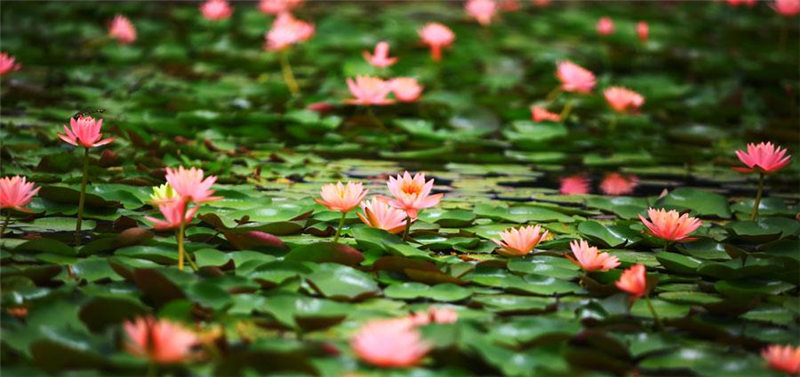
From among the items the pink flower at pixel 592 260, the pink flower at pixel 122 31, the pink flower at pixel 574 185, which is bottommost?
the pink flower at pixel 592 260

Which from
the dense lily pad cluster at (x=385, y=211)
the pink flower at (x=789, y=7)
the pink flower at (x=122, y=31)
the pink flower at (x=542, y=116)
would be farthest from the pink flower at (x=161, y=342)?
the pink flower at (x=789, y=7)

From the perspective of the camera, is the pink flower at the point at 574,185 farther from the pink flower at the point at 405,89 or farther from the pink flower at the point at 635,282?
the pink flower at the point at 635,282

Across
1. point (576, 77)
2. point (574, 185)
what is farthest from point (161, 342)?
point (576, 77)

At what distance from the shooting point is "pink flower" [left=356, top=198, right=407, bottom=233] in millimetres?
2078

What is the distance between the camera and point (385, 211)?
6.84 ft

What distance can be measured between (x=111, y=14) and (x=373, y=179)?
3.52 m

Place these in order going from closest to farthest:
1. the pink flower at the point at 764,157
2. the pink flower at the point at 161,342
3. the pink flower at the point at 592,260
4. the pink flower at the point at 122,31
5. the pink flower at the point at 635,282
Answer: the pink flower at the point at 161,342 < the pink flower at the point at 635,282 < the pink flower at the point at 592,260 < the pink flower at the point at 764,157 < the pink flower at the point at 122,31

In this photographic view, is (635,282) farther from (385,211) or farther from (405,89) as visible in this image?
(405,89)

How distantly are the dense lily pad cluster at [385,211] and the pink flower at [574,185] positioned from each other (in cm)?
2

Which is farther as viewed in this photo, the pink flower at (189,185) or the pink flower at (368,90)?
the pink flower at (368,90)

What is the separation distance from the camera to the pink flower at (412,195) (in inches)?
78.1

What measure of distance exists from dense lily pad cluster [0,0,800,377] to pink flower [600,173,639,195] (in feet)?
0.05

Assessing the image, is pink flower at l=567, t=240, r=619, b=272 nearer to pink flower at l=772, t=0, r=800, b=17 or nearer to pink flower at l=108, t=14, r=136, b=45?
pink flower at l=108, t=14, r=136, b=45

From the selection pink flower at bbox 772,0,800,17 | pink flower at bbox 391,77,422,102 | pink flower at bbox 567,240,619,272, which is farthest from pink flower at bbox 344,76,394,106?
pink flower at bbox 772,0,800,17
